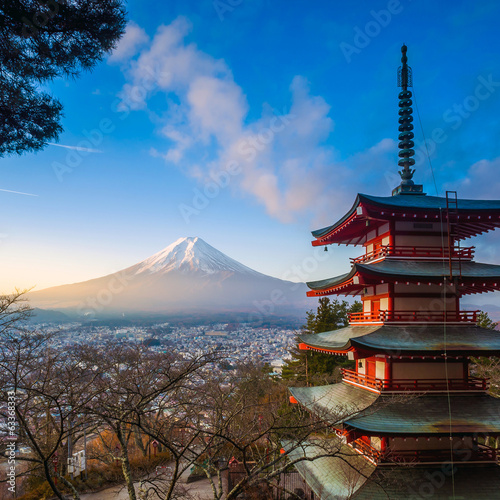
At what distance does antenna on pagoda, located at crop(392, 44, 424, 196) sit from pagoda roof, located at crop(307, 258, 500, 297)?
2793 mm

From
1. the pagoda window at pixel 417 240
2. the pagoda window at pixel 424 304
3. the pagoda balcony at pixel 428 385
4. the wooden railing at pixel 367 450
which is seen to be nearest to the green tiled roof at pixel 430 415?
the pagoda balcony at pixel 428 385

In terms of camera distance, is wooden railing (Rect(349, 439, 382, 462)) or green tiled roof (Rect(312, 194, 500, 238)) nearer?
wooden railing (Rect(349, 439, 382, 462))

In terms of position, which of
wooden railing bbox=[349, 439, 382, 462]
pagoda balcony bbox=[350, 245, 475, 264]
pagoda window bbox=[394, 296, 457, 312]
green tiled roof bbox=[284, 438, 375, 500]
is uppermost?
pagoda balcony bbox=[350, 245, 475, 264]

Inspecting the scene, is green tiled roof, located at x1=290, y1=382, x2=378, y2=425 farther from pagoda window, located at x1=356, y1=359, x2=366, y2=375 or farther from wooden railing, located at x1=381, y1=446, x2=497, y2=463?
wooden railing, located at x1=381, y1=446, x2=497, y2=463

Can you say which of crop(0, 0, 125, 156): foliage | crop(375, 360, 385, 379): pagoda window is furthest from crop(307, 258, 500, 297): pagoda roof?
crop(0, 0, 125, 156): foliage

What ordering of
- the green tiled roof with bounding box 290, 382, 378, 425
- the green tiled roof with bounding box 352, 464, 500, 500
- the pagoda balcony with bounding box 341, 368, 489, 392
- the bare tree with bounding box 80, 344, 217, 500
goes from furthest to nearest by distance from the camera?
the pagoda balcony with bounding box 341, 368, 489, 392, the green tiled roof with bounding box 290, 382, 378, 425, the green tiled roof with bounding box 352, 464, 500, 500, the bare tree with bounding box 80, 344, 217, 500

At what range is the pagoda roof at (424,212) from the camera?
980cm

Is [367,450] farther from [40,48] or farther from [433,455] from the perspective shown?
[40,48]

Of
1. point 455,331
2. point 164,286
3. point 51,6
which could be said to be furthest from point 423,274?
point 164,286

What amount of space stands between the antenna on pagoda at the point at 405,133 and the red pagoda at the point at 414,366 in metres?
0.06

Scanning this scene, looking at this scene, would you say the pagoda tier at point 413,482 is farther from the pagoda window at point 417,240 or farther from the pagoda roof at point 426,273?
the pagoda window at point 417,240

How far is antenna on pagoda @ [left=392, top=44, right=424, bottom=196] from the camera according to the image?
1162 cm

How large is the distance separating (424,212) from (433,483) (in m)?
6.52

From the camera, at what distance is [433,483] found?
8.41 m
